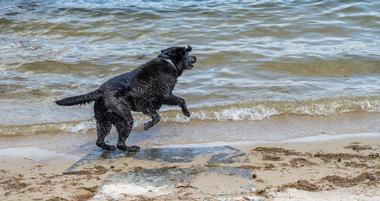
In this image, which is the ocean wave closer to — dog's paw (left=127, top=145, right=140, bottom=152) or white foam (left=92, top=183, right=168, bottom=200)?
dog's paw (left=127, top=145, right=140, bottom=152)

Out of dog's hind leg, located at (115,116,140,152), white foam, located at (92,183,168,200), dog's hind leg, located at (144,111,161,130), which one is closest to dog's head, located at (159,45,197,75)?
dog's hind leg, located at (144,111,161,130)

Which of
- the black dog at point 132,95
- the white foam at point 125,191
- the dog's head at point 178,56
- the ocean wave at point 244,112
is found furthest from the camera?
the ocean wave at point 244,112

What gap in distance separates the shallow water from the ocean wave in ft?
0.04

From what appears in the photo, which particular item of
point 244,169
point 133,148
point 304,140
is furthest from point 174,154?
point 304,140

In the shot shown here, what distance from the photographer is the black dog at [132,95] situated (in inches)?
251

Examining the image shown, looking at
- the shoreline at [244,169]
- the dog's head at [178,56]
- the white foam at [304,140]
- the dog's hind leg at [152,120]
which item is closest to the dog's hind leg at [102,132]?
the shoreline at [244,169]

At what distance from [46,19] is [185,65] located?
7705 millimetres

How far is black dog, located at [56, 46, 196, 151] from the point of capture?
251 inches

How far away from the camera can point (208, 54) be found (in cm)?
1068

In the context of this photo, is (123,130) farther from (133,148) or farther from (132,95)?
(132,95)

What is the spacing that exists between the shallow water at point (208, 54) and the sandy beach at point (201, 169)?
90 cm

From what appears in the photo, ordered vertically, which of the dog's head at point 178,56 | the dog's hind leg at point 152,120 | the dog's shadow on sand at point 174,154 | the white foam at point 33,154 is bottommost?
the white foam at point 33,154

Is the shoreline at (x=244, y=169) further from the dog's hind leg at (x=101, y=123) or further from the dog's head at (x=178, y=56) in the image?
the dog's head at (x=178, y=56)

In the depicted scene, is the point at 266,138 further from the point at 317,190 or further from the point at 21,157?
the point at 21,157
